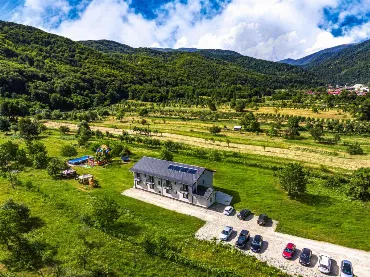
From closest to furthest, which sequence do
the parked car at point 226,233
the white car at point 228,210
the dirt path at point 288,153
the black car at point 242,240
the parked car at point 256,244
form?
1. the parked car at point 256,244
2. the black car at point 242,240
3. the parked car at point 226,233
4. the white car at point 228,210
5. the dirt path at point 288,153

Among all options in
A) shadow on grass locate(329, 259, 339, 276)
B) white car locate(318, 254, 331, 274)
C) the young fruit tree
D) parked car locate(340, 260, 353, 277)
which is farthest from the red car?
the young fruit tree

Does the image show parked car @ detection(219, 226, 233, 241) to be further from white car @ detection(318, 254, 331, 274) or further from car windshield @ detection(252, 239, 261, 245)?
white car @ detection(318, 254, 331, 274)

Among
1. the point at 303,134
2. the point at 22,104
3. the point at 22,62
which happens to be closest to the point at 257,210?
the point at 303,134

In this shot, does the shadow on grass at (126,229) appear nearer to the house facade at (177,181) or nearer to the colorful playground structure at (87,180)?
the house facade at (177,181)

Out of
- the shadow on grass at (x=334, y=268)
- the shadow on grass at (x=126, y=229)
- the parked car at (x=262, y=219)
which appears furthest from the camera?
the parked car at (x=262, y=219)

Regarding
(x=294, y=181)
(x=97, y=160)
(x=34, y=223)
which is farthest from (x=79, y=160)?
(x=294, y=181)

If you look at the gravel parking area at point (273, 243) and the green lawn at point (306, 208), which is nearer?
the gravel parking area at point (273, 243)

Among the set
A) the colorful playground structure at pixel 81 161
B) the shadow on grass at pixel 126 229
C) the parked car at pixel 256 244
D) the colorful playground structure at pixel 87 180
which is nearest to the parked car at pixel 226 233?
the parked car at pixel 256 244
